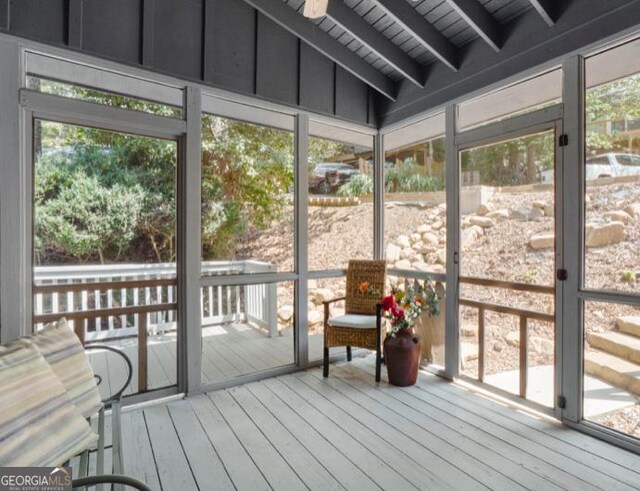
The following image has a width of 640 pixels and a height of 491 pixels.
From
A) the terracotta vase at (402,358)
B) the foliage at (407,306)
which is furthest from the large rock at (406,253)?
the terracotta vase at (402,358)

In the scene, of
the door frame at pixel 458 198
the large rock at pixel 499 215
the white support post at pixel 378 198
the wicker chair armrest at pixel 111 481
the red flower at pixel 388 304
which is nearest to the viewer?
the wicker chair armrest at pixel 111 481

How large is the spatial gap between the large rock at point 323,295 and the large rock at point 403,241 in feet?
3.13

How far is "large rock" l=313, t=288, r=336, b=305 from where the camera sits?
4.20m

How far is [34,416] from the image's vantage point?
1475mm

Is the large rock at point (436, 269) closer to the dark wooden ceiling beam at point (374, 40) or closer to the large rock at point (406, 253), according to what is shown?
the large rock at point (406, 253)

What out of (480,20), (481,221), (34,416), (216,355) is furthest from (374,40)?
(34,416)

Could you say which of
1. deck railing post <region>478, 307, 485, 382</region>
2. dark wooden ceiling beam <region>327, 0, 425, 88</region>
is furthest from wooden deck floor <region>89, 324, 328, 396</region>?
dark wooden ceiling beam <region>327, 0, 425, 88</region>

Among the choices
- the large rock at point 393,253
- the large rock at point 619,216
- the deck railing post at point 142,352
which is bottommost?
the deck railing post at point 142,352

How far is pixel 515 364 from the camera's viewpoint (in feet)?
10.4

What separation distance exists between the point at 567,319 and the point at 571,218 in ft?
2.37

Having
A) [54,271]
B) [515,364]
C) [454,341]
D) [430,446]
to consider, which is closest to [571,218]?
[515,364]

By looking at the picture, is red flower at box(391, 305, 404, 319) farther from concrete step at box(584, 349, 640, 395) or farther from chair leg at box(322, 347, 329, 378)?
concrete step at box(584, 349, 640, 395)

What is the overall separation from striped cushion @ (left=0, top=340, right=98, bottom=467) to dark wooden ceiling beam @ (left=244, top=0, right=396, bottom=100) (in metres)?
2.97

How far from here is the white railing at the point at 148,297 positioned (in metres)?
2.78
